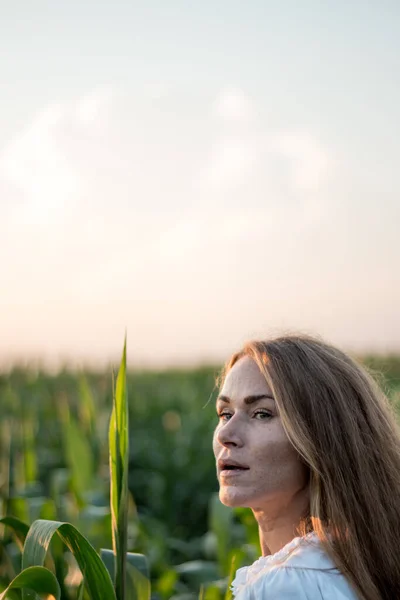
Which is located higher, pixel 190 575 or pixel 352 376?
pixel 352 376

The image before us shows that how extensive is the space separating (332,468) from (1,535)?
1583mm

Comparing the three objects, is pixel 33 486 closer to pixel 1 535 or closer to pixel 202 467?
pixel 1 535

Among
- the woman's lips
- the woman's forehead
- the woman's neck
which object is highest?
the woman's forehead

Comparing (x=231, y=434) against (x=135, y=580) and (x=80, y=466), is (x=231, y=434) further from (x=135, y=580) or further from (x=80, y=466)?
(x=80, y=466)

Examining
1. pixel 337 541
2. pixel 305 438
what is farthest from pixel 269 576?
pixel 305 438

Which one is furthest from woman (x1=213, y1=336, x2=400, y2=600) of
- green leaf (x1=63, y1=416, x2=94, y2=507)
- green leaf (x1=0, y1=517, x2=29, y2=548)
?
green leaf (x1=63, y1=416, x2=94, y2=507)

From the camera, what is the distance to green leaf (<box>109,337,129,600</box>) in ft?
5.51

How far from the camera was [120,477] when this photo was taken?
170 cm

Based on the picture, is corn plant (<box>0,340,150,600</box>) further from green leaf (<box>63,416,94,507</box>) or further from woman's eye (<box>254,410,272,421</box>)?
green leaf (<box>63,416,94,507</box>)

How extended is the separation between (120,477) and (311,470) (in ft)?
1.21

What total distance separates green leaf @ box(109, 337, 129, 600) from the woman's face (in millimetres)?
195

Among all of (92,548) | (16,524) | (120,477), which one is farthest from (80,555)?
(16,524)

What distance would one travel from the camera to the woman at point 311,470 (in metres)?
1.60

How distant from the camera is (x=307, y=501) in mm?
1723
